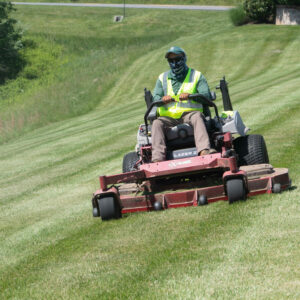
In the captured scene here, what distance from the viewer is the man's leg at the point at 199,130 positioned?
813 cm

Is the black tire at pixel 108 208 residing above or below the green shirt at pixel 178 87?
below

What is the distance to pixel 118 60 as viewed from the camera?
134 feet

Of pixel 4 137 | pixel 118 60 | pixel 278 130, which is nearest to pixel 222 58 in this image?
pixel 118 60

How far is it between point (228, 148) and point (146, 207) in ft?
4.93

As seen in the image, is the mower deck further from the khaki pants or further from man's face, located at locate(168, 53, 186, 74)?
man's face, located at locate(168, 53, 186, 74)

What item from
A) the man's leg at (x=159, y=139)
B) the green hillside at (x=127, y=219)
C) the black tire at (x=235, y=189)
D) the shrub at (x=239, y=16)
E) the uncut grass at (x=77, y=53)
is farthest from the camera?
the shrub at (x=239, y=16)

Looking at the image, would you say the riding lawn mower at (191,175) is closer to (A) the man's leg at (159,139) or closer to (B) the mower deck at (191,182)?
(B) the mower deck at (191,182)

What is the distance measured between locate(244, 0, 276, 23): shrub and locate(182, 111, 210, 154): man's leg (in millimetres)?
34088

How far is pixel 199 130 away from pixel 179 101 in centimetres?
71

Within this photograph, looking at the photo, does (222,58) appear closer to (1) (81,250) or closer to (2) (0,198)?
(2) (0,198)

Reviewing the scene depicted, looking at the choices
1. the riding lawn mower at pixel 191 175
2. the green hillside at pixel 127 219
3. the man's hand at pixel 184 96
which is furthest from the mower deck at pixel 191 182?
the man's hand at pixel 184 96

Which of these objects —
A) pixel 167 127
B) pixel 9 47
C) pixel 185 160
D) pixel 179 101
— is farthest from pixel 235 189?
pixel 9 47

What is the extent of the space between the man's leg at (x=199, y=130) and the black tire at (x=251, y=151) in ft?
2.90

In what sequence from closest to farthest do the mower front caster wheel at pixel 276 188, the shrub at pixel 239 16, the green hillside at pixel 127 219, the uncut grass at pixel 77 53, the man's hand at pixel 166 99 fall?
the green hillside at pixel 127 219, the mower front caster wheel at pixel 276 188, the man's hand at pixel 166 99, the uncut grass at pixel 77 53, the shrub at pixel 239 16
